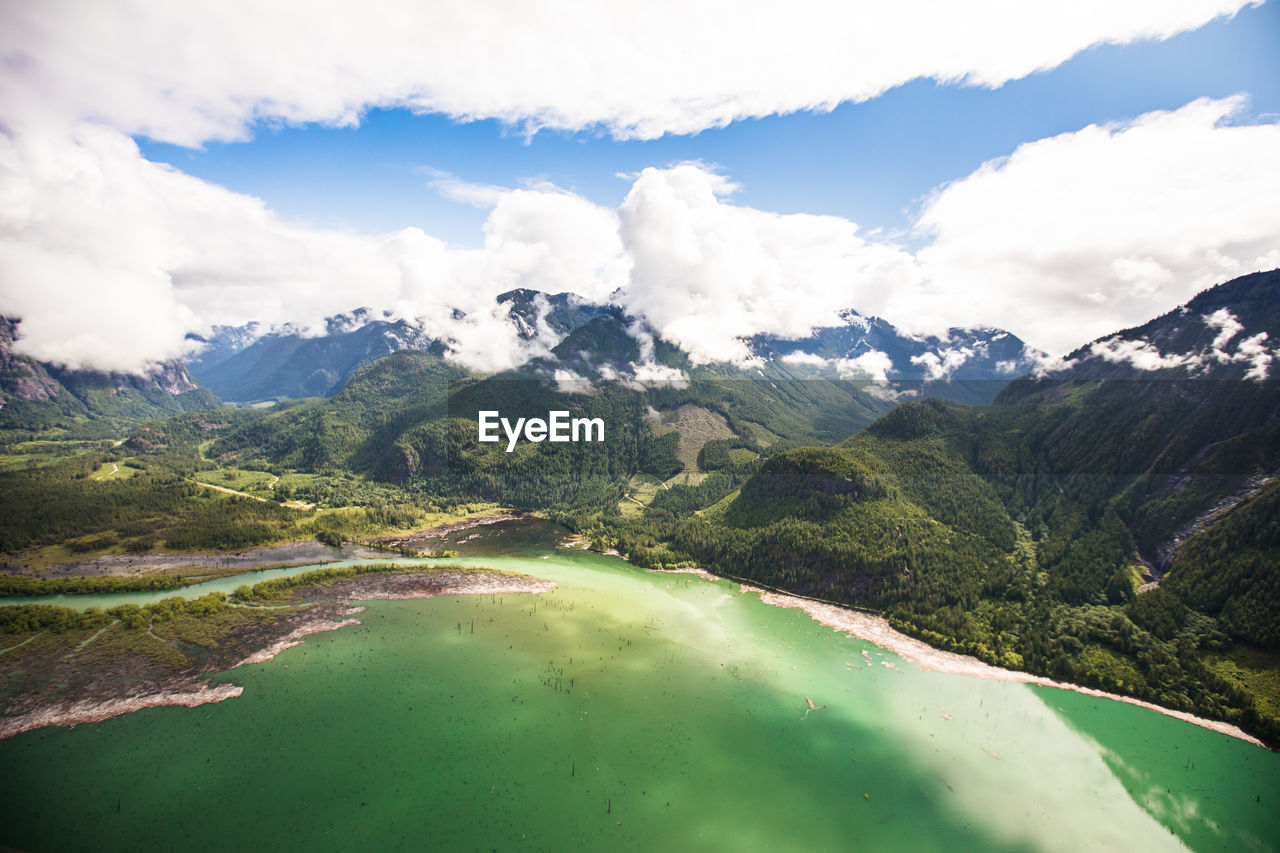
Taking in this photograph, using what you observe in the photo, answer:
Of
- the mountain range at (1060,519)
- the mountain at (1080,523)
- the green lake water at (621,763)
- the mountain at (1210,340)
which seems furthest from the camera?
the mountain at (1210,340)

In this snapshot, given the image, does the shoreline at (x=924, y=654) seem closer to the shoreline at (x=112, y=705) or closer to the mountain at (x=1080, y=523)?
the mountain at (x=1080, y=523)

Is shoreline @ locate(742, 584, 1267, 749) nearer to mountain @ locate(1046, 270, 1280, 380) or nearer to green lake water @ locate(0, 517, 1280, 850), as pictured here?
green lake water @ locate(0, 517, 1280, 850)

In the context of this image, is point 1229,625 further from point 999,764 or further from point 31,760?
point 31,760

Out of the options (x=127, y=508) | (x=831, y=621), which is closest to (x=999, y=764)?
(x=831, y=621)

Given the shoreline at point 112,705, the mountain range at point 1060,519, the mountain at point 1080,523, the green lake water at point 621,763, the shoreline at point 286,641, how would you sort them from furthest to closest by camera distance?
the mountain range at point 1060,519
the mountain at point 1080,523
the shoreline at point 286,641
the shoreline at point 112,705
the green lake water at point 621,763

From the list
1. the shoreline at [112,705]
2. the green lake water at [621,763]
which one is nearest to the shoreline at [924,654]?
the green lake water at [621,763]

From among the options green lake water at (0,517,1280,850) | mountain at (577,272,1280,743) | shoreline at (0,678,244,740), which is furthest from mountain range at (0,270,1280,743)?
shoreline at (0,678,244,740)

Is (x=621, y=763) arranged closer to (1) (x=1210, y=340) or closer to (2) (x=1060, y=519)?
(2) (x=1060, y=519)
